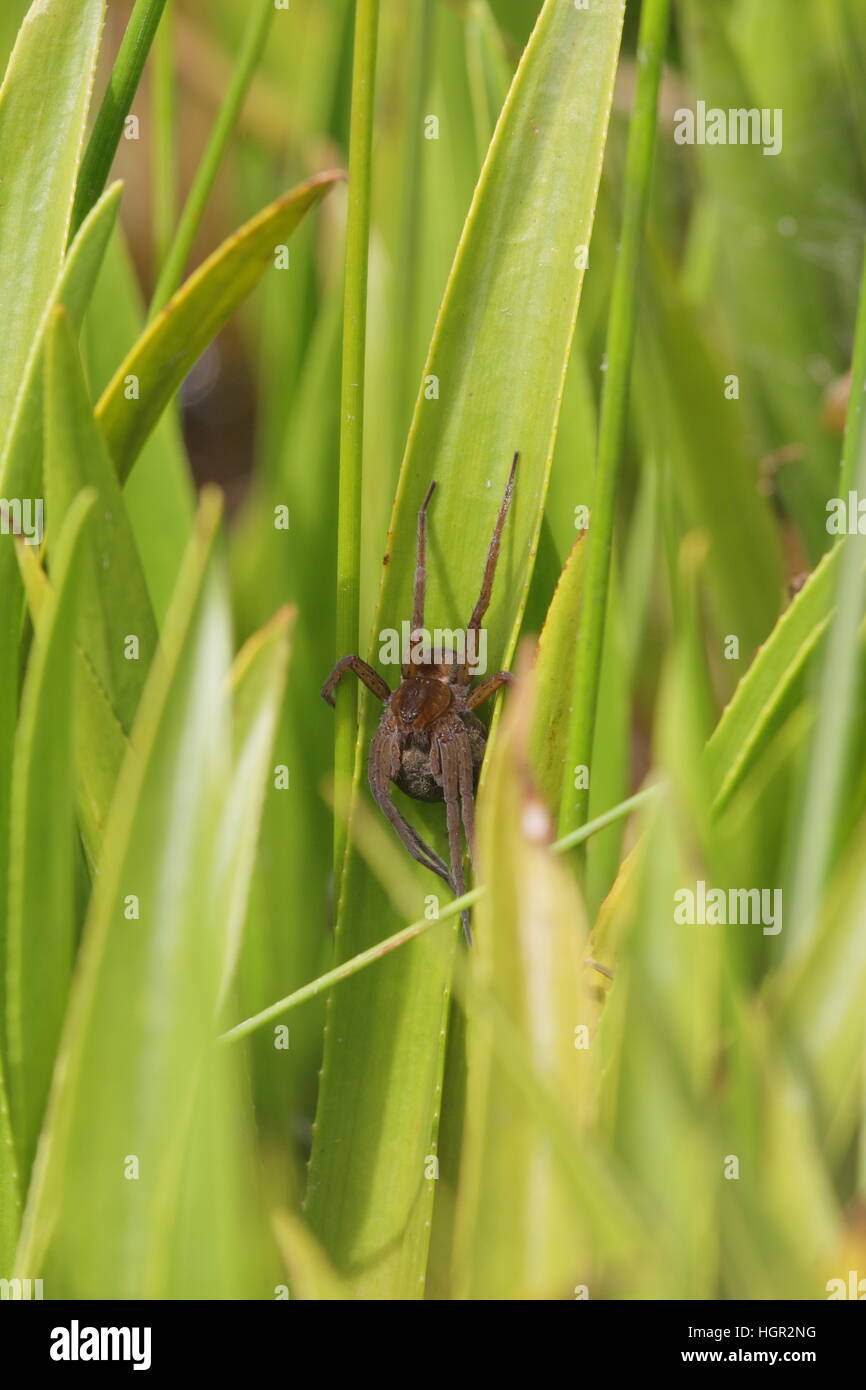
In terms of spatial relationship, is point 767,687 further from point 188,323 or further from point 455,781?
point 188,323

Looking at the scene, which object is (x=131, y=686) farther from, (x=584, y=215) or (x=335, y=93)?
(x=335, y=93)

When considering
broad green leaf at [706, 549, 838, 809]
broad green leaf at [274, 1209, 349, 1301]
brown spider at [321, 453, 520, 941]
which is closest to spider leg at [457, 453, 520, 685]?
brown spider at [321, 453, 520, 941]

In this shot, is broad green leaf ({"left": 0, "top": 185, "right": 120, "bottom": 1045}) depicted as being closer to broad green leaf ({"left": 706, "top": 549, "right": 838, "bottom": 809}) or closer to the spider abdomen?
the spider abdomen

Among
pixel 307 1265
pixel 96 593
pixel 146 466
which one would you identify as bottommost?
pixel 307 1265

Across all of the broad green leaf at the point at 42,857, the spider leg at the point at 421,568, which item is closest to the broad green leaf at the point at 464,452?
the spider leg at the point at 421,568

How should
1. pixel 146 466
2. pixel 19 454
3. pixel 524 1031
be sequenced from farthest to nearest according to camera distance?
Result: pixel 146 466
pixel 19 454
pixel 524 1031

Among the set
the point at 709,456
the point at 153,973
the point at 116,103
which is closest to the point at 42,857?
the point at 153,973

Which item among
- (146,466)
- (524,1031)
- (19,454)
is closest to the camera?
(524,1031)

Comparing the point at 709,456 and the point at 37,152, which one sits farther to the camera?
the point at 709,456
